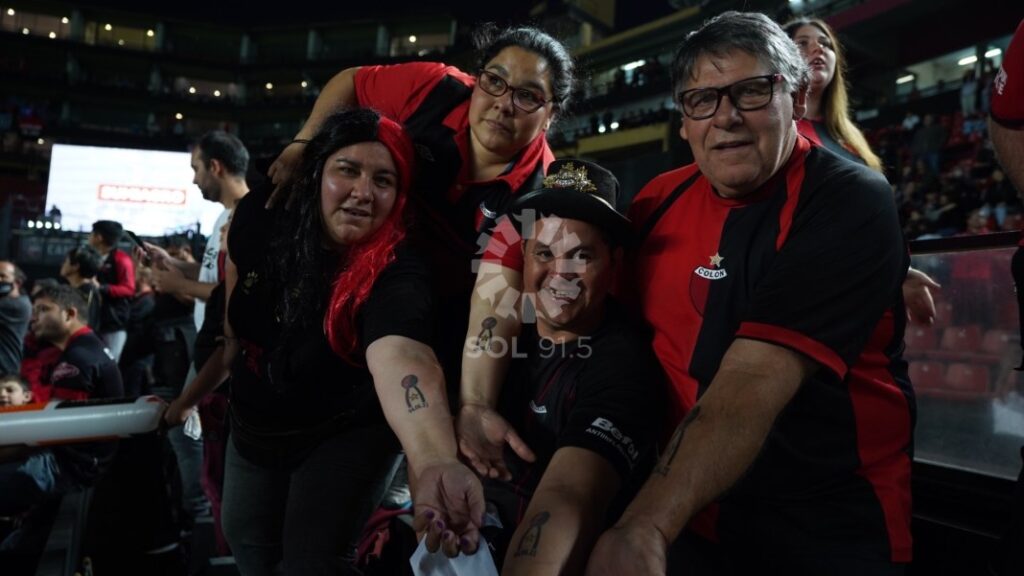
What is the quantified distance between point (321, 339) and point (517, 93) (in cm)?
94

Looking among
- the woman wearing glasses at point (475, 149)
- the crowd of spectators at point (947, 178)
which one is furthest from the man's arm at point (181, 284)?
the crowd of spectators at point (947, 178)

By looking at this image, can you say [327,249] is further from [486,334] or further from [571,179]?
[571,179]

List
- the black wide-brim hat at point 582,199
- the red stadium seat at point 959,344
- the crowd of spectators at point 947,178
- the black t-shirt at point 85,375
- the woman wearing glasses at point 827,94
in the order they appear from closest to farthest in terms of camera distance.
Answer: the black wide-brim hat at point 582,199, the red stadium seat at point 959,344, the woman wearing glasses at point 827,94, the black t-shirt at point 85,375, the crowd of spectators at point 947,178

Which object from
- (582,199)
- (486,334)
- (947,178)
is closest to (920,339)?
(582,199)

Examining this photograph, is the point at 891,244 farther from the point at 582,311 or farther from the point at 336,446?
the point at 336,446

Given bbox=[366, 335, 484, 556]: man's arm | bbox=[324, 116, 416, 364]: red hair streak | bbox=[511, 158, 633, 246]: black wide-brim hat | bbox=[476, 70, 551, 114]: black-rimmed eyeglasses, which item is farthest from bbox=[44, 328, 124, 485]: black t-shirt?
bbox=[511, 158, 633, 246]: black wide-brim hat

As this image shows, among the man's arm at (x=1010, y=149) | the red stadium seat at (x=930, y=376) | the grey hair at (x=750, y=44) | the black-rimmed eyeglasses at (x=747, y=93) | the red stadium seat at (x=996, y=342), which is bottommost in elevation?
the red stadium seat at (x=930, y=376)

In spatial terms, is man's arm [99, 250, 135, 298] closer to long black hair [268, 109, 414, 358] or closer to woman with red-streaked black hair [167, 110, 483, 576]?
woman with red-streaked black hair [167, 110, 483, 576]

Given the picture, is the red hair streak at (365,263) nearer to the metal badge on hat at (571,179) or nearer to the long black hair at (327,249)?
the long black hair at (327,249)

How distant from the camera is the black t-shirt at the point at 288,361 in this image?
5.67ft

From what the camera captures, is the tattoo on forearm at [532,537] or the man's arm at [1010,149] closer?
the tattoo on forearm at [532,537]

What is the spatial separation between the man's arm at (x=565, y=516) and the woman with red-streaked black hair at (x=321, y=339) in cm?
44

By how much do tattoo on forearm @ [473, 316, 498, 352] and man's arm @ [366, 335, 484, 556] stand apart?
5.7 inches

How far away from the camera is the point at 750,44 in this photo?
1.43 m
